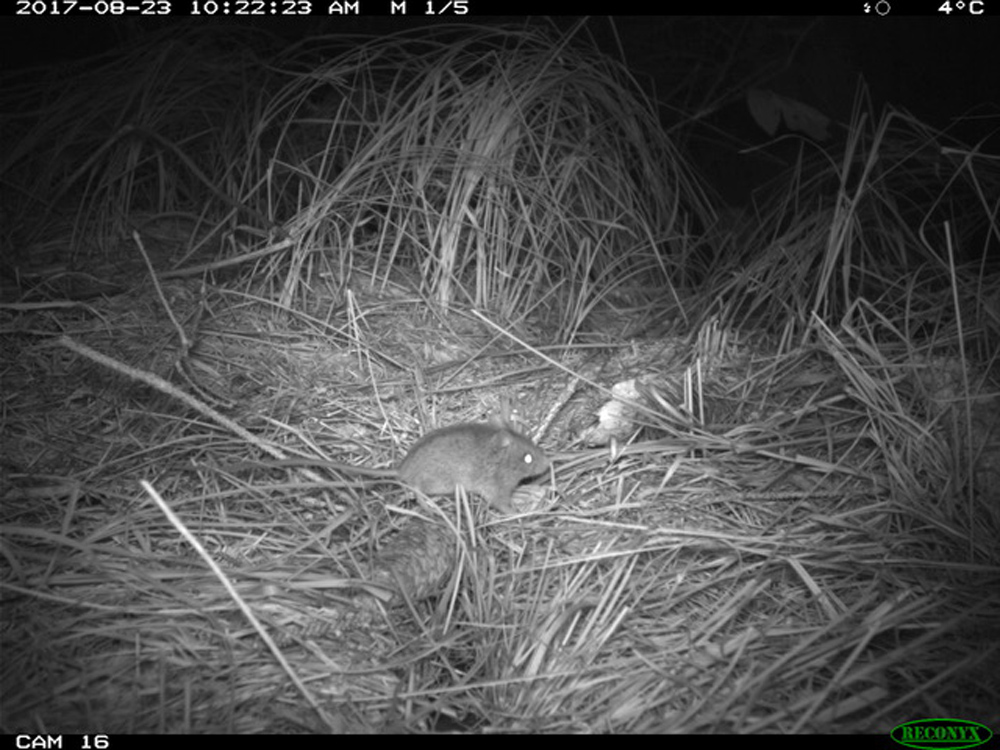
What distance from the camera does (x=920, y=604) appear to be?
2.05m

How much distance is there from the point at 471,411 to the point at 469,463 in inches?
20.4

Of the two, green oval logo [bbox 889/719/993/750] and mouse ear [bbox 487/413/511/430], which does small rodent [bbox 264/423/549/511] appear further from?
green oval logo [bbox 889/719/993/750]

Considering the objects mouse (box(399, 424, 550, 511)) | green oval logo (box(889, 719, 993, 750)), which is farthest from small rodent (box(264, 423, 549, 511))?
green oval logo (box(889, 719, 993, 750))

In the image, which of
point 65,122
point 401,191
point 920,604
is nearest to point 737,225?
point 401,191

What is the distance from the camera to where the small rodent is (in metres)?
2.46

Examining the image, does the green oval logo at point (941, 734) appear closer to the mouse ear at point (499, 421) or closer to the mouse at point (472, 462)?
the mouse at point (472, 462)

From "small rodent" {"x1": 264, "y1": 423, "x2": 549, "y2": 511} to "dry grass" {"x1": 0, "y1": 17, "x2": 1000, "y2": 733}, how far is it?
73mm

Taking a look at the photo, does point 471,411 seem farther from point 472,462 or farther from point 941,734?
point 941,734

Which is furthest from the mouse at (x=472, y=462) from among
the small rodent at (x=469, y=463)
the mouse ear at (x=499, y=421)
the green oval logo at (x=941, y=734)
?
the green oval logo at (x=941, y=734)

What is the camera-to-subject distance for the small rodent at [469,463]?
2.46 metres

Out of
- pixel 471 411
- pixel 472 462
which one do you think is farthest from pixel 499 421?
pixel 472 462

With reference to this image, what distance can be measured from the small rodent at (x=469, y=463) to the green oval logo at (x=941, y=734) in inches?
47.4

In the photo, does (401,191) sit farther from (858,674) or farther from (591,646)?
(858,674)

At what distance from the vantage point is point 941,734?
5.93 ft
